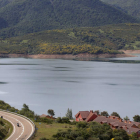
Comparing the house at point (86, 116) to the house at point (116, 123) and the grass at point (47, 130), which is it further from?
the grass at point (47, 130)

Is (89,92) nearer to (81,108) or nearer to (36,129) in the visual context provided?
(81,108)

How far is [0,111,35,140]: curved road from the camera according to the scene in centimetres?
2288

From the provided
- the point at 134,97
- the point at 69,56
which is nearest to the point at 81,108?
the point at 134,97

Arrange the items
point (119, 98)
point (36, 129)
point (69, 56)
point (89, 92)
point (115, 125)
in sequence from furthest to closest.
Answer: point (69, 56) → point (89, 92) → point (119, 98) → point (115, 125) → point (36, 129)

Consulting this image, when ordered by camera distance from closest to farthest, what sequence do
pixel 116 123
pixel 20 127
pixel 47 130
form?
pixel 47 130 → pixel 20 127 → pixel 116 123

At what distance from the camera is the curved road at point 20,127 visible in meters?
22.9

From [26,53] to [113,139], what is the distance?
178 m

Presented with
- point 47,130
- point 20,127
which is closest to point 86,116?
point 47,130

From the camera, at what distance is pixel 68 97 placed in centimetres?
5812

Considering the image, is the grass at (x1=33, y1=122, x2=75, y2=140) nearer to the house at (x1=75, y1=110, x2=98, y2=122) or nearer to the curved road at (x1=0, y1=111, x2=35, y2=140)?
the curved road at (x1=0, y1=111, x2=35, y2=140)

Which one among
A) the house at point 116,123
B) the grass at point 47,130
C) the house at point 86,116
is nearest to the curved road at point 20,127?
the grass at point 47,130

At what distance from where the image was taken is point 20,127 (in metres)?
25.6

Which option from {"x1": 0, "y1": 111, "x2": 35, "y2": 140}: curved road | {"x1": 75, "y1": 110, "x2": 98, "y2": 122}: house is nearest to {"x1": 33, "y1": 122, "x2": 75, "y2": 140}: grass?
{"x1": 0, "y1": 111, "x2": 35, "y2": 140}: curved road

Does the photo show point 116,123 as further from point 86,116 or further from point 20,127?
point 20,127
